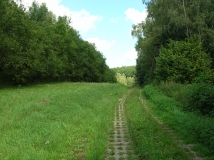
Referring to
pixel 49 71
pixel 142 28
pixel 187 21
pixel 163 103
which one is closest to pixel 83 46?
pixel 142 28

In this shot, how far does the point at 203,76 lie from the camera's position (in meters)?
14.7

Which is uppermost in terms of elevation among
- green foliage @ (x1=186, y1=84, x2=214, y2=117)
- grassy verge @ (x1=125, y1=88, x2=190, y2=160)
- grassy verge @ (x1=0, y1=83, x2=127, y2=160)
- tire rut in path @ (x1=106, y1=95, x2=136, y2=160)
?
green foliage @ (x1=186, y1=84, x2=214, y2=117)

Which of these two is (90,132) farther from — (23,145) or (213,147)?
(213,147)

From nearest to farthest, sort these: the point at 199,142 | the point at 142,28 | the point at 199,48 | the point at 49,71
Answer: the point at 199,142, the point at 199,48, the point at 49,71, the point at 142,28

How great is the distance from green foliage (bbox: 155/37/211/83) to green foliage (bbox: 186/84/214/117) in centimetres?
1398

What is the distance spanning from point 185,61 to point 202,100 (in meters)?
16.2

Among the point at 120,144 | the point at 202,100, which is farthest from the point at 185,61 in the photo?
the point at 120,144

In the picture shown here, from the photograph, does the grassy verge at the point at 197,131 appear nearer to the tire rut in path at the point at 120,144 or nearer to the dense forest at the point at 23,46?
the tire rut in path at the point at 120,144

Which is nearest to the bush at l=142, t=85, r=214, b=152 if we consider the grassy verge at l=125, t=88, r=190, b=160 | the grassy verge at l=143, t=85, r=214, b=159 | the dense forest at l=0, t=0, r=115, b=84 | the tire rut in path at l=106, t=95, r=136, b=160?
the grassy verge at l=143, t=85, r=214, b=159

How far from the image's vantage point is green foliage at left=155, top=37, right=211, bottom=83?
26.2 m

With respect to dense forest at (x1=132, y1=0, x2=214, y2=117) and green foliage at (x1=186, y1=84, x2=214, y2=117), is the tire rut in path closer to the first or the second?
green foliage at (x1=186, y1=84, x2=214, y2=117)

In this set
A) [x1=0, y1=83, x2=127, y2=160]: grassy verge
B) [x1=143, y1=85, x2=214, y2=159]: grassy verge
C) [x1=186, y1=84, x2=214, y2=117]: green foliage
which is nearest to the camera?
[x1=0, y1=83, x2=127, y2=160]: grassy verge

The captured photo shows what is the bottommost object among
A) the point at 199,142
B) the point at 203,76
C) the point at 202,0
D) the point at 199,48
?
the point at 199,142

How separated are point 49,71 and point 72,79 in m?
20.6
